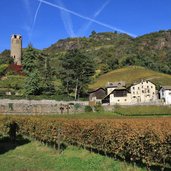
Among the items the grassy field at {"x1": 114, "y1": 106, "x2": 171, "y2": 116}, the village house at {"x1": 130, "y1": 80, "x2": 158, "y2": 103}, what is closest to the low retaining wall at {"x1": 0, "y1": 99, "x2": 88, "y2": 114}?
the grassy field at {"x1": 114, "y1": 106, "x2": 171, "y2": 116}

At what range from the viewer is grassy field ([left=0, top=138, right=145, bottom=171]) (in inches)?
621

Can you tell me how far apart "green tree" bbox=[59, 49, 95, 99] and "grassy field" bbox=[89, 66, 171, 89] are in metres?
37.8

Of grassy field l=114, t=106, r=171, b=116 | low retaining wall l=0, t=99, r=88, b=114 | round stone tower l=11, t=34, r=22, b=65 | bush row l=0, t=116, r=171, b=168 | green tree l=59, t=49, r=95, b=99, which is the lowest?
bush row l=0, t=116, r=171, b=168

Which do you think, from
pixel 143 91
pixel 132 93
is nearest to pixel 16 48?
pixel 132 93

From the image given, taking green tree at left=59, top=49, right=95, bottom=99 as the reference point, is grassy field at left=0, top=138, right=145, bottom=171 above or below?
below

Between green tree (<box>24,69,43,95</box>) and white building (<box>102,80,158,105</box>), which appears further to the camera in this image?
white building (<box>102,80,158,105</box>)

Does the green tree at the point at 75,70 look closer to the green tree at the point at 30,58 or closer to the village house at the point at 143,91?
the green tree at the point at 30,58

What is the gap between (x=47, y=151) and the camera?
21391mm

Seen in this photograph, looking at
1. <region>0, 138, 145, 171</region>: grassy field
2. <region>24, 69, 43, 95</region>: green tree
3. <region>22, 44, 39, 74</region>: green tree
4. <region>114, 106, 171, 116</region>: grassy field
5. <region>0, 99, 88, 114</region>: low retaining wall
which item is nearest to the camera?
<region>0, 138, 145, 171</region>: grassy field

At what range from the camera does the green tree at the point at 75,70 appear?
80.9 meters

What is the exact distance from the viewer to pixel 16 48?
4299 inches

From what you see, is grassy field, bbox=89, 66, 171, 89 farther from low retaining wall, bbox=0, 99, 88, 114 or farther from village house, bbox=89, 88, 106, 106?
low retaining wall, bbox=0, 99, 88, 114

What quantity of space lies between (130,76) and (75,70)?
56246 mm

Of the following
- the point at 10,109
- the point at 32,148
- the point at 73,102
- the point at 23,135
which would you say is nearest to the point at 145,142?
the point at 32,148
